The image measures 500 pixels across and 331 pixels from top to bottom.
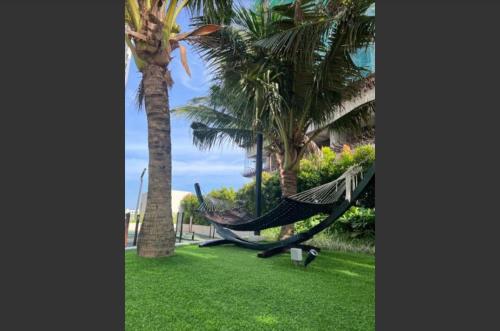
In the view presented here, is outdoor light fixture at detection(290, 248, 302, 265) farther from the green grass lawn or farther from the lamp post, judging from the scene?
the lamp post

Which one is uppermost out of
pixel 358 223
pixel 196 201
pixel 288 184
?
pixel 288 184

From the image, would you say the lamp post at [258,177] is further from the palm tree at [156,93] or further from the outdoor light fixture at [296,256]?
the palm tree at [156,93]

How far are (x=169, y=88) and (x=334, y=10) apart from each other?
168cm

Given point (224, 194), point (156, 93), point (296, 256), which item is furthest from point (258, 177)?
point (156, 93)

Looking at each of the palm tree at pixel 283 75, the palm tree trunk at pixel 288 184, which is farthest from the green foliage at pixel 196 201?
the palm tree trunk at pixel 288 184

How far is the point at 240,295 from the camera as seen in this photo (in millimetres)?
1779

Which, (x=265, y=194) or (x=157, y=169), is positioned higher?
(x=157, y=169)

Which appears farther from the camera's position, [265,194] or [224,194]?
[265,194]

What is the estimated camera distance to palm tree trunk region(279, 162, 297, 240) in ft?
10.9

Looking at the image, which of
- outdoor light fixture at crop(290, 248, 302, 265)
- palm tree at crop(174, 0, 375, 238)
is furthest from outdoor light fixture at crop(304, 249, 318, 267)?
palm tree at crop(174, 0, 375, 238)

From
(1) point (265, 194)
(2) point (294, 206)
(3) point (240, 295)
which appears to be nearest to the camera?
Result: (3) point (240, 295)

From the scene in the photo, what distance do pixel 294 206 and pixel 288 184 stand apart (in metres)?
0.86

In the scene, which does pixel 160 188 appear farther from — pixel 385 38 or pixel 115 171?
pixel 385 38

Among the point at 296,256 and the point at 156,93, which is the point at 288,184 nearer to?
the point at 296,256
